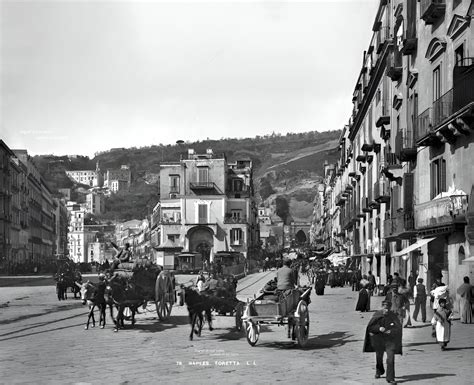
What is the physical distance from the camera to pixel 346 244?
206ft

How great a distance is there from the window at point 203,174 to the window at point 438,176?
59.8m

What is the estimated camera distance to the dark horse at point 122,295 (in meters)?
18.3

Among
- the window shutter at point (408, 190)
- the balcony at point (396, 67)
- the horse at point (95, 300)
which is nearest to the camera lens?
the horse at point (95, 300)

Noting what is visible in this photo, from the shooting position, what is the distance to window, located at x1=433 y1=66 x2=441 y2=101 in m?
24.7

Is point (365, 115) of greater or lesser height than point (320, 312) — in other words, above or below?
above

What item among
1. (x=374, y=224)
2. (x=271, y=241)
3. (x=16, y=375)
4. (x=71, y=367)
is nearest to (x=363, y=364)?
(x=71, y=367)

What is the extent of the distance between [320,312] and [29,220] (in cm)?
7997

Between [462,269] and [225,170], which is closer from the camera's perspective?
[462,269]

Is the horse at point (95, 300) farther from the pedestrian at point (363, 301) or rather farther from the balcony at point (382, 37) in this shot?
the balcony at point (382, 37)

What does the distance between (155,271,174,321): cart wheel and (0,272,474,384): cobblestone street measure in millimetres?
386

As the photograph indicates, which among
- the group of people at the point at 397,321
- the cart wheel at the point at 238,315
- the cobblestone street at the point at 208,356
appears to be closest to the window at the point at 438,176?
the group of people at the point at 397,321

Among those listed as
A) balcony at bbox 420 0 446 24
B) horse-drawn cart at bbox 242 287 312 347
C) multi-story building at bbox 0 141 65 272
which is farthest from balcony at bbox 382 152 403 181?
multi-story building at bbox 0 141 65 272

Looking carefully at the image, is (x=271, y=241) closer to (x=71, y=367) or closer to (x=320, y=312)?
(x=320, y=312)

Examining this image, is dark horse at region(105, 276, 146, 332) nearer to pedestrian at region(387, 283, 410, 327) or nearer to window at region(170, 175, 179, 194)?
pedestrian at region(387, 283, 410, 327)
